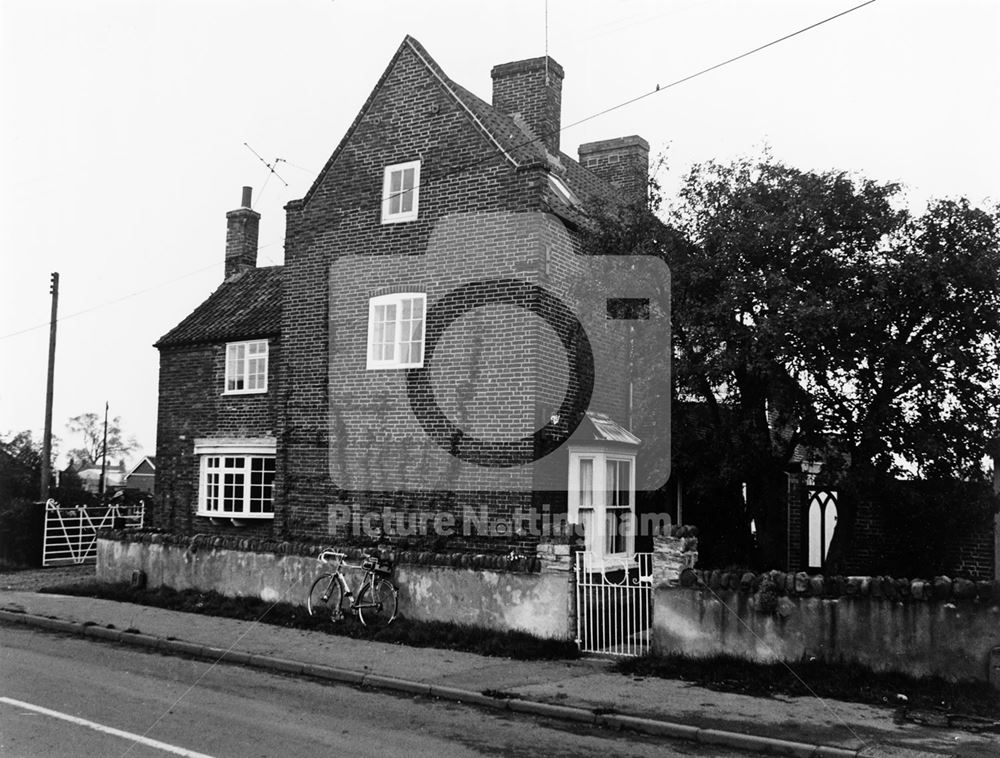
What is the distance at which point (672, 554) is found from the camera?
1227 centimetres

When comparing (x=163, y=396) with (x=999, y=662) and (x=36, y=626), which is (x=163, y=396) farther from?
(x=999, y=662)

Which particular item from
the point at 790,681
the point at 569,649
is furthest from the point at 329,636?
the point at 790,681

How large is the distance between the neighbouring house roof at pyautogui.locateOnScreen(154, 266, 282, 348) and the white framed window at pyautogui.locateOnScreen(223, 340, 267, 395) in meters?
0.28

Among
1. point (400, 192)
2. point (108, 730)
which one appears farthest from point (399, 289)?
point (108, 730)

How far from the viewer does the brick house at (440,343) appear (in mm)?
16625

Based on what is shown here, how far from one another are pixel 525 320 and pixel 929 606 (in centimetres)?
820

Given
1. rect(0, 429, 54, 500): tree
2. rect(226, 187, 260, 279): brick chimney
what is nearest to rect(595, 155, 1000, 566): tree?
rect(226, 187, 260, 279): brick chimney

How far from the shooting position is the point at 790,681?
424 inches

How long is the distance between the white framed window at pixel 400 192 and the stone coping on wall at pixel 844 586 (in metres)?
9.35

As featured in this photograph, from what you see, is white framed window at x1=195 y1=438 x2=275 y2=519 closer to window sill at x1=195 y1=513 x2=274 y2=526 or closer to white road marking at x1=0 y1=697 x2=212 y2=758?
window sill at x1=195 y1=513 x2=274 y2=526

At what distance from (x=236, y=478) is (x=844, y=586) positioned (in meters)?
16.1

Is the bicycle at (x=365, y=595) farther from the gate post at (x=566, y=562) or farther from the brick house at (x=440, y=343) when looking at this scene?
the gate post at (x=566, y=562)

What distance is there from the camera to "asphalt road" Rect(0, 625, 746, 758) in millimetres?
8117

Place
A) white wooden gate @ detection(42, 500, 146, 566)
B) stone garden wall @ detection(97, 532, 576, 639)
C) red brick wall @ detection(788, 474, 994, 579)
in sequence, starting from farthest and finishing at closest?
white wooden gate @ detection(42, 500, 146, 566)
red brick wall @ detection(788, 474, 994, 579)
stone garden wall @ detection(97, 532, 576, 639)
